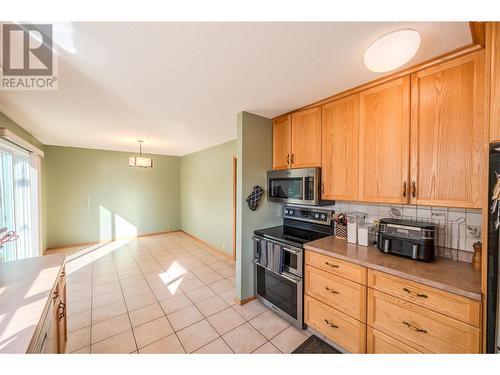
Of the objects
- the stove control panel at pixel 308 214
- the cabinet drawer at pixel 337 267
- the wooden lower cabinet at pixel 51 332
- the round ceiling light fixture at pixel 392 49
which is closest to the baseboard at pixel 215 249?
the stove control panel at pixel 308 214

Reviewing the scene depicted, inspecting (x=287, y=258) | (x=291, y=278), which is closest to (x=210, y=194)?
(x=287, y=258)

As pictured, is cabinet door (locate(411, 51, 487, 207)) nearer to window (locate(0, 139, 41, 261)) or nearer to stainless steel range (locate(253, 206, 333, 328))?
stainless steel range (locate(253, 206, 333, 328))

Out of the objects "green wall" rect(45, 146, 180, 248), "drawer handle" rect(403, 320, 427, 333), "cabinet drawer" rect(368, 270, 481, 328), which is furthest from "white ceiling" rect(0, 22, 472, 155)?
"green wall" rect(45, 146, 180, 248)

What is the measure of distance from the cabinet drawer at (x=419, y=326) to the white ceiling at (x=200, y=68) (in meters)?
1.69

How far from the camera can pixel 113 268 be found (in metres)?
3.35

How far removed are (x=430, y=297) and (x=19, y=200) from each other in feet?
16.9

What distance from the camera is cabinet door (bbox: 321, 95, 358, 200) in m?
1.75

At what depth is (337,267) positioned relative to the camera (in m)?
1.57

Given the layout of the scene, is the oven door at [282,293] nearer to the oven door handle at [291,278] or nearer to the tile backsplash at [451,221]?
the oven door handle at [291,278]

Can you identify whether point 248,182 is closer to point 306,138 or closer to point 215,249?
point 306,138

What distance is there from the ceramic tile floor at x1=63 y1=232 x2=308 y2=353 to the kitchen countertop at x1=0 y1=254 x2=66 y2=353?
0.88m
